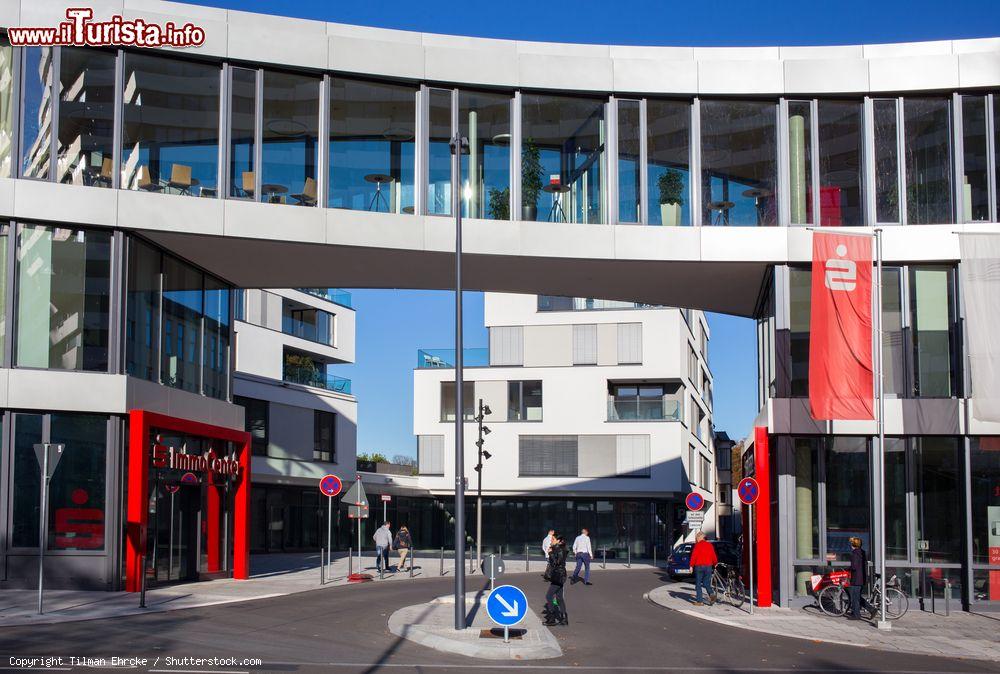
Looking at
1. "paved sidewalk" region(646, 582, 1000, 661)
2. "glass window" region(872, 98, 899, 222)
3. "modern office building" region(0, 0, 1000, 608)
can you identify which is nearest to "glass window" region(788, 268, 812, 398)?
"modern office building" region(0, 0, 1000, 608)

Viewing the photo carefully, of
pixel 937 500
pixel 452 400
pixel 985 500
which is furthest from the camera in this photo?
pixel 452 400

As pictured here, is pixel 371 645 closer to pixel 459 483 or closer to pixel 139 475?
pixel 459 483

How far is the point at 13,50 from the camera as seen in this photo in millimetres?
22719

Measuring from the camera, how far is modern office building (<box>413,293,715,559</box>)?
57250mm

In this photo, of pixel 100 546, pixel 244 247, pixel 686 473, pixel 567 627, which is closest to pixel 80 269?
pixel 244 247

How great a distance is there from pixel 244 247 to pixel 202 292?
3.24 m

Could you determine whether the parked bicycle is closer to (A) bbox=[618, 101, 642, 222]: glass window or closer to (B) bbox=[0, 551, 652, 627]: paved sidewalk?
(A) bbox=[618, 101, 642, 222]: glass window

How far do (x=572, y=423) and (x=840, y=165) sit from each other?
34.6 m

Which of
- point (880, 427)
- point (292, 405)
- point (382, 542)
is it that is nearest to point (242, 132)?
point (880, 427)

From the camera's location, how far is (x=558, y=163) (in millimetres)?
25375

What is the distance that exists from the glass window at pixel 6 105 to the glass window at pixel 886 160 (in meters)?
17.7

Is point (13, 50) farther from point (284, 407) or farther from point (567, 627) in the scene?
point (284, 407)

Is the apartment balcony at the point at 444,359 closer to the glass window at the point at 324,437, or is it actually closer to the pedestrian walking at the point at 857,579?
the glass window at the point at 324,437

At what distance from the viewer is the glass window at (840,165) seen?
24.8 metres
